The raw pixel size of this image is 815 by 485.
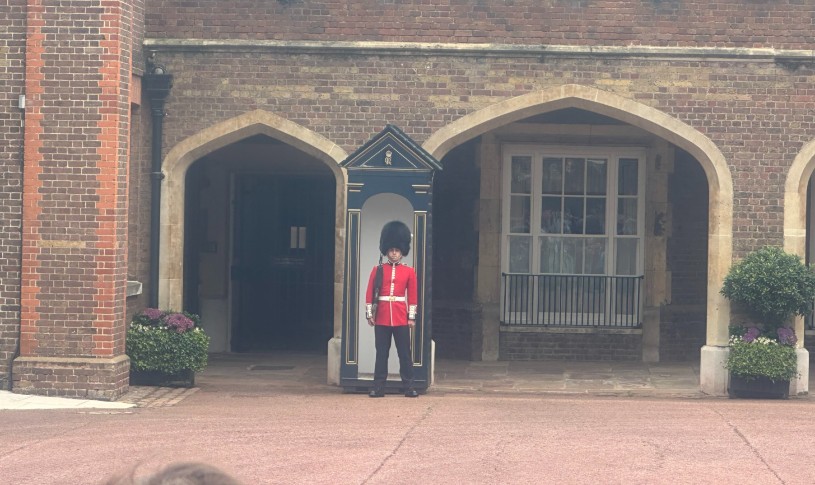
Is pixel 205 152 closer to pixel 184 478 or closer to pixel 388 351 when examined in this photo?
pixel 388 351

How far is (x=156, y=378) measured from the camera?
467 inches

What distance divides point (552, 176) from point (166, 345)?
5.75 m

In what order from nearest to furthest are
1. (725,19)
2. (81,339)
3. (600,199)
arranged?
(81,339) → (725,19) → (600,199)

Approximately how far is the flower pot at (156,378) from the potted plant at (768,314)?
18.4 feet

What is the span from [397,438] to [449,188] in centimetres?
669

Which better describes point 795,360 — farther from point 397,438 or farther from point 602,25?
point 397,438

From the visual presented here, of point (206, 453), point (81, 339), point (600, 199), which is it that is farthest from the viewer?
point (600, 199)

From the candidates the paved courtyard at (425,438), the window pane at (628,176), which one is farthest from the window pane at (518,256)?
the paved courtyard at (425,438)

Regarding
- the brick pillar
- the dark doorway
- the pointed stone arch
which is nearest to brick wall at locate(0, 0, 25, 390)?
the brick pillar

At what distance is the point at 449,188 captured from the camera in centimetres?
1524

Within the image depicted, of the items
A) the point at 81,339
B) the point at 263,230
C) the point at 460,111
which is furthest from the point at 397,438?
the point at 263,230

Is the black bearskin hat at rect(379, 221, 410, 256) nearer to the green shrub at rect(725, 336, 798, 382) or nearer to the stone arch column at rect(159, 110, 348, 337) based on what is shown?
the stone arch column at rect(159, 110, 348, 337)

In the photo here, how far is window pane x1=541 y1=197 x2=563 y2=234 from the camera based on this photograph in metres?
15.1

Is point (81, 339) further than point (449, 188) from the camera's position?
No
